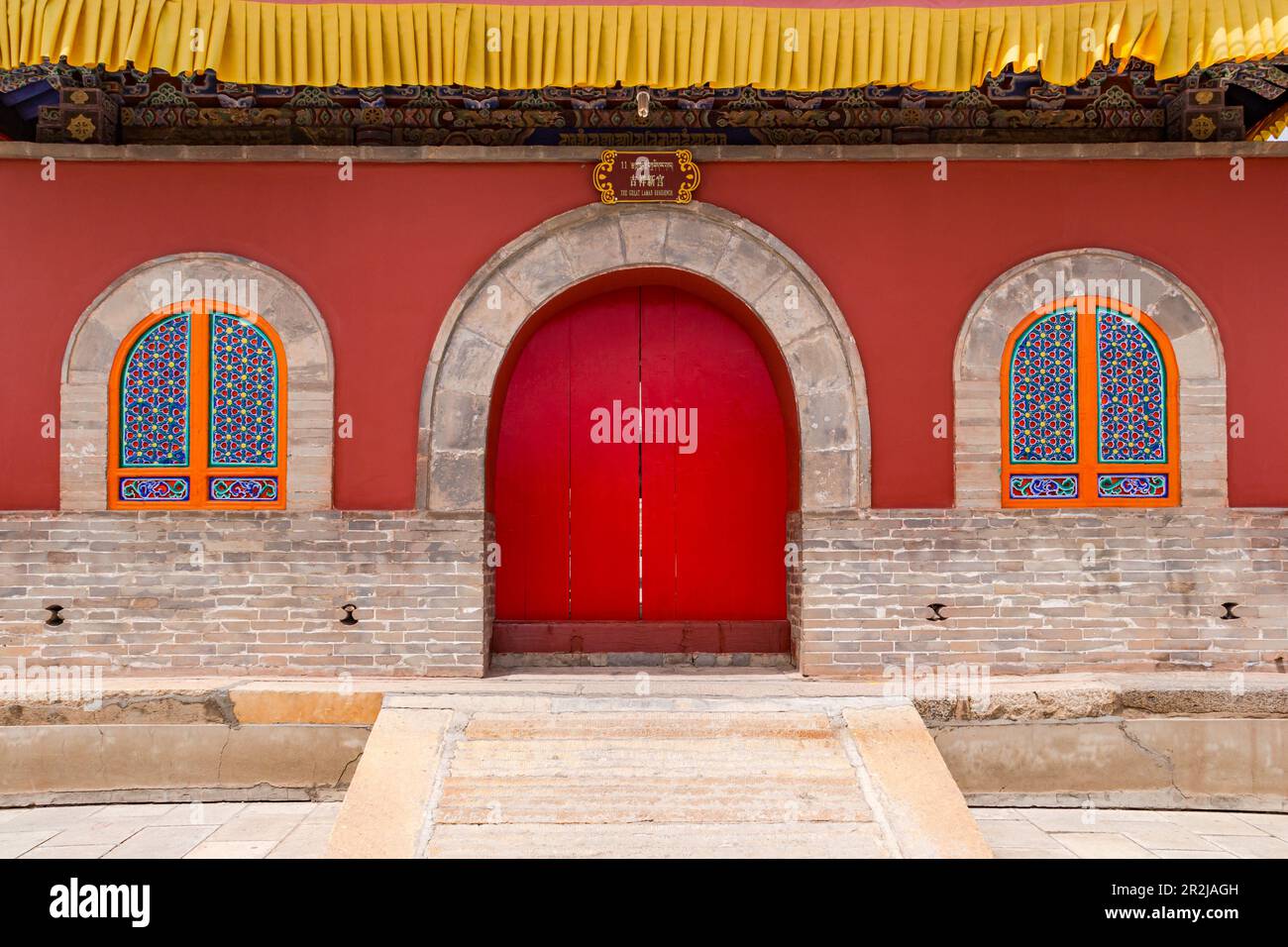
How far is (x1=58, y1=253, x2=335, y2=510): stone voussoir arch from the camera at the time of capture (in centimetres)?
551

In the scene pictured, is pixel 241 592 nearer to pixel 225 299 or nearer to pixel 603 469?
pixel 225 299

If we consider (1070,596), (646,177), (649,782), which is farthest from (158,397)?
(1070,596)

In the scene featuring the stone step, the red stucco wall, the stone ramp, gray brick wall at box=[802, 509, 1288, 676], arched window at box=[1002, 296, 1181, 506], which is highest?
the red stucco wall

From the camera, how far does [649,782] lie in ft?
14.7

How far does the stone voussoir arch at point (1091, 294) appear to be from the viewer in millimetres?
5551

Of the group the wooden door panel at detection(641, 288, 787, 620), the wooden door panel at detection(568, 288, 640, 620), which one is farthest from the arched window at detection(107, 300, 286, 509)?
the wooden door panel at detection(641, 288, 787, 620)

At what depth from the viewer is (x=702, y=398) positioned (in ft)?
20.6

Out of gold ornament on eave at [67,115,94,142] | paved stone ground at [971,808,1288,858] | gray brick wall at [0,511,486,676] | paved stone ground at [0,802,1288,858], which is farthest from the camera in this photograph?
gold ornament on eave at [67,115,94,142]

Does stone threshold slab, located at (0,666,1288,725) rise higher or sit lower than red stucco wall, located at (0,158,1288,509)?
lower

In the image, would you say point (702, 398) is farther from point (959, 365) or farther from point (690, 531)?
point (959, 365)

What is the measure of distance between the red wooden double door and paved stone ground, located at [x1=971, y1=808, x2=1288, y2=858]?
6.30 ft

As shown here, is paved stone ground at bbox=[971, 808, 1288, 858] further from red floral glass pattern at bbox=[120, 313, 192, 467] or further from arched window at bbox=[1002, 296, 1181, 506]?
red floral glass pattern at bbox=[120, 313, 192, 467]

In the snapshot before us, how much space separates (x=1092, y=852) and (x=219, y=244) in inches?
216

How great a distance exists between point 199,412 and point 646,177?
287cm
